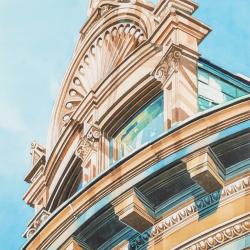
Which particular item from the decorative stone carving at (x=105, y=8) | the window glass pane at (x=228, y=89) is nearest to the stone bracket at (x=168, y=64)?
the window glass pane at (x=228, y=89)

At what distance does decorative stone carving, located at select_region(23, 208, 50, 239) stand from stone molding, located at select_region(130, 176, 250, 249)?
748 centimetres

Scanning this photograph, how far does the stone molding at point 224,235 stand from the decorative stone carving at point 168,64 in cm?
615

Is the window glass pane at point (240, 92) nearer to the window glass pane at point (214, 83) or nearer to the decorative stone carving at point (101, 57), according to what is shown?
the window glass pane at point (214, 83)

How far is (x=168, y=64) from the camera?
32438 millimetres

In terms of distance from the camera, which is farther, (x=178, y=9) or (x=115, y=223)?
(x=178, y=9)

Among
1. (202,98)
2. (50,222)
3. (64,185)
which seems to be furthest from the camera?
(64,185)

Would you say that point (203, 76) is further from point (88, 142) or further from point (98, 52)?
point (98, 52)

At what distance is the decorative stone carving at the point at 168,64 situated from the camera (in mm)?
32281

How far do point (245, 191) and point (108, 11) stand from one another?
38.7 ft

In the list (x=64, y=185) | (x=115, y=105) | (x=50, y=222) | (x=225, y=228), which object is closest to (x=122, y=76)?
(x=115, y=105)

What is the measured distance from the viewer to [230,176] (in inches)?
1091

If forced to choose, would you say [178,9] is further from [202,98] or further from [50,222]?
[50,222]

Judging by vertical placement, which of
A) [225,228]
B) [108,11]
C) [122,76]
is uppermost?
[108,11]

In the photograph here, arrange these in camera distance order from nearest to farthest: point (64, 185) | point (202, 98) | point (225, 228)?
point (225, 228)
point (202, 98)
point (64, 185)
